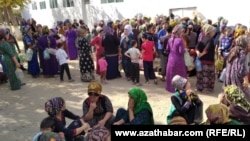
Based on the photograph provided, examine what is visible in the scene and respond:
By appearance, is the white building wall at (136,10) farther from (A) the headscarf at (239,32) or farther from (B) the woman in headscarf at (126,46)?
(B) the woman in headscarf at (126,46)

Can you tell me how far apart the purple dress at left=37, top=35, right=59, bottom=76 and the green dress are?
3.67 ft

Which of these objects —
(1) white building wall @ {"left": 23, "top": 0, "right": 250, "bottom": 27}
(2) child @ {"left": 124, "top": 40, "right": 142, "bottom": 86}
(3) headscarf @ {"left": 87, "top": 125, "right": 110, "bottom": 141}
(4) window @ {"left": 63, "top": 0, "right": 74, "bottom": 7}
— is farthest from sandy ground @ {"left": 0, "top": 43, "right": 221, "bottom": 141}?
(4) window @ {"left": 63, "top": 0, "right": 74, "bottom": 7}

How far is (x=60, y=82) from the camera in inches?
370

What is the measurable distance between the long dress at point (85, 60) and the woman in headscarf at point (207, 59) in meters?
3.15

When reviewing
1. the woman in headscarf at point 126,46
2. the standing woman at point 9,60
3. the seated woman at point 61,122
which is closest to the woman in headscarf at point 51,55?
the standing woman at point 9,60

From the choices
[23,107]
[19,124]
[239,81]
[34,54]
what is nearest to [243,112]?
[239,81]

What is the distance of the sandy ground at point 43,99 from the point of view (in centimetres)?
608

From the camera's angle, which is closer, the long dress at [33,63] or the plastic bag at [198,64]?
the plastic bag at [198,64]

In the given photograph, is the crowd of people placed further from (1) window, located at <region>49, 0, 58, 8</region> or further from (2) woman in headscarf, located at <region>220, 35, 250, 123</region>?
(1) window, located at <region>49, 0, 58, 8</region>

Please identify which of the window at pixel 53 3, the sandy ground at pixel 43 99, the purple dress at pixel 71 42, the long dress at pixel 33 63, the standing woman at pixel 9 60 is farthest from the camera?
the window at pixel 53 3

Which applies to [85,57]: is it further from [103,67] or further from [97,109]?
[97,109]

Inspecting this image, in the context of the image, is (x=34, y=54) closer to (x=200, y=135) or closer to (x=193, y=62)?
(x=193, y=62)

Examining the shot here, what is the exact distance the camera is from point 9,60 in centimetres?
821

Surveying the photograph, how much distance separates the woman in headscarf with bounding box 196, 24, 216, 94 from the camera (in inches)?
277
